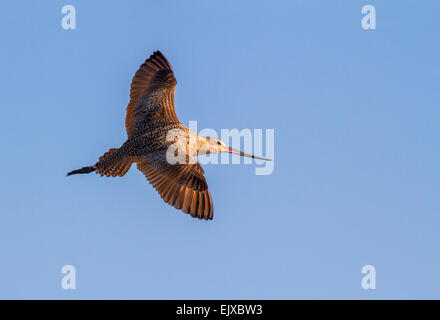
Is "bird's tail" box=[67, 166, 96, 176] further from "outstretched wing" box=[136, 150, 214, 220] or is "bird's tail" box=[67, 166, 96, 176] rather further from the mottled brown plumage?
"outstretched wing" box=[136, 150, 214, 220]

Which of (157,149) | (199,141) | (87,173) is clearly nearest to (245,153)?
(199,141)

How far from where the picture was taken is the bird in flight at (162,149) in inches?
514

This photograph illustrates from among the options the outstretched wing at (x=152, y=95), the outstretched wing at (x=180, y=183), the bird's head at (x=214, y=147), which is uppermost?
the outstretched wing at (x=152, y=95)

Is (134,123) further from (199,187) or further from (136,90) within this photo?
(199,187)

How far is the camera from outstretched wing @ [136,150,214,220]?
12.8m

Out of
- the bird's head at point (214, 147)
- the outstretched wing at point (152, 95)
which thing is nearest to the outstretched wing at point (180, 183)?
the bird's head at point (214, 147)

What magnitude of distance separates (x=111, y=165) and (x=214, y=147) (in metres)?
2.50

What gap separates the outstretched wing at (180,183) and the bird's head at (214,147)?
670 mm

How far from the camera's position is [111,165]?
13156mm

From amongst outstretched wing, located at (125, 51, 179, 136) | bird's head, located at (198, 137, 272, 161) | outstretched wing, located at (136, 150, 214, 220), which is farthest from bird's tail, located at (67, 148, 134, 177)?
bird's head, located at (198, 137, 272, 161)

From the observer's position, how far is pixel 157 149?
13.5m

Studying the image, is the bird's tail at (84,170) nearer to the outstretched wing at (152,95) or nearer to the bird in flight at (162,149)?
the bird in flight at (162,149)

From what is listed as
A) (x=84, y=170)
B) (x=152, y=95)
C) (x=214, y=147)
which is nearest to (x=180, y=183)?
(x=214, y=147)
